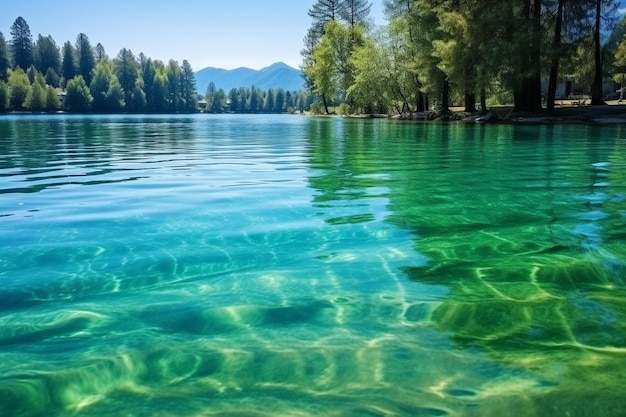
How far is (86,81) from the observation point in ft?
484

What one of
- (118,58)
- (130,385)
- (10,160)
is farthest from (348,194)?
(118,58)

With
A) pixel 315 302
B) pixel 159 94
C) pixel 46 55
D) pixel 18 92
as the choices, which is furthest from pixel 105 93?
pixel 315 302

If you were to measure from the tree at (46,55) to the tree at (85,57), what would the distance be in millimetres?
6319

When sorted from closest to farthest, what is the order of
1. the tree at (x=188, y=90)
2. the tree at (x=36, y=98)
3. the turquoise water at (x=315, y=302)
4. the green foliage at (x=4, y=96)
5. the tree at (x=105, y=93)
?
1. the turquoise water at (x=315, y=302)
2. the green foliage at (x=4, y=96)
3. the tree at (x=36, y=98)
4. the tree at (x=105, y=93)
5. the tree at (x=188, y=90)

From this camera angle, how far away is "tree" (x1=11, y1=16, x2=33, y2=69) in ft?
470

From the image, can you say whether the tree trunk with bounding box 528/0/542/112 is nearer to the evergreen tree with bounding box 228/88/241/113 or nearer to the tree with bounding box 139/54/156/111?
the tree with bounding box 139/54/156/111

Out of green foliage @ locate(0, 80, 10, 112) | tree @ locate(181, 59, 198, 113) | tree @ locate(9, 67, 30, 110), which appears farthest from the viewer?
tree @ locate(181, 59, 198, 113)

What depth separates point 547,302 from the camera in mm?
3117

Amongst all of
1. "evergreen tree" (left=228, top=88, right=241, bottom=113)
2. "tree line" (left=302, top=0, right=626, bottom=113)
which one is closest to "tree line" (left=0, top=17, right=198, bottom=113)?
"evergreen tree" (left=228, top=88, right=241, bottom=113)

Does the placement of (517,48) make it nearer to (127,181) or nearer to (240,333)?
(127,181)

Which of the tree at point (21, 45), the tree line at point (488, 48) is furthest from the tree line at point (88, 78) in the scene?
the tree line at point (488, 48)

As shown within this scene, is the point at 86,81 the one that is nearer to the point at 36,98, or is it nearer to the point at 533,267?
the point at 36,98

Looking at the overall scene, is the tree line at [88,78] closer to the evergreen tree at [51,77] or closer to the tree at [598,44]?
the evergreen tree at [51,77]

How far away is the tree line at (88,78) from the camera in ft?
387
